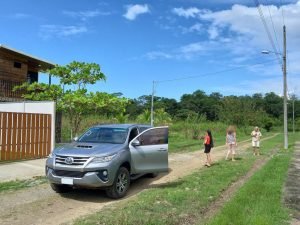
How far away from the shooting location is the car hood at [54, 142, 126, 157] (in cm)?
993

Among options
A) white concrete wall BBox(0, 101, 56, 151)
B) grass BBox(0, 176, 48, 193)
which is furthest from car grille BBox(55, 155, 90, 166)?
white concrete wall BBox(0, 101, 56, 151)

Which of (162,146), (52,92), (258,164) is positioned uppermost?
(52,92)

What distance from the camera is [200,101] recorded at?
349 ft

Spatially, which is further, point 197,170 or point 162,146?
point 197,170

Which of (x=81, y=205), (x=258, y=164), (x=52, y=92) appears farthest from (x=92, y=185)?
(x=52, y=92)

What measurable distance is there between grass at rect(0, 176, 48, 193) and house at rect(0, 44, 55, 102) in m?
13.8

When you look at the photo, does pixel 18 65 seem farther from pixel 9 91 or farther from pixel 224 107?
pixel 224 107

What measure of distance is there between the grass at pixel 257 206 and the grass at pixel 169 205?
333mm

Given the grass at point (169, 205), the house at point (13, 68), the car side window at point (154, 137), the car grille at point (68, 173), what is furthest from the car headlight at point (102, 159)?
the house at point (13, 68)

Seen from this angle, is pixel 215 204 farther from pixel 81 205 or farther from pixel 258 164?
pixel 258 164

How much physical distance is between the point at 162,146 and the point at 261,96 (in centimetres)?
12332

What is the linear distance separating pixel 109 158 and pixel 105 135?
5.65ft

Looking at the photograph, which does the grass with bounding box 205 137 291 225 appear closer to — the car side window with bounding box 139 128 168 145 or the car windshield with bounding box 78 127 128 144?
the car side window with bounding box 139 128 168 145

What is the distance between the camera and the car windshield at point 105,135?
37.0 feet
